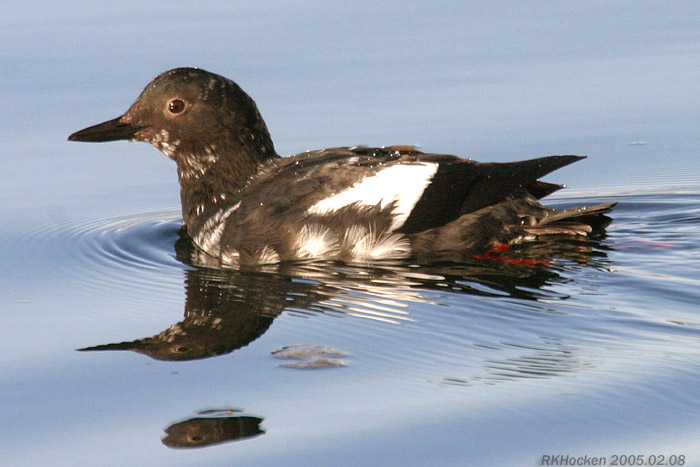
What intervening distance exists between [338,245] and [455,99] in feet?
10.9

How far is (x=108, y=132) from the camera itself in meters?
7.84

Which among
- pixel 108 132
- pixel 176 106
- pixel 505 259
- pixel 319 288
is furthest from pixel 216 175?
pixel 505 259

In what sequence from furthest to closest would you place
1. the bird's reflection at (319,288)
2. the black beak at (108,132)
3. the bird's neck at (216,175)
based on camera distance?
the black beak at (108,132)
the bird's neck at (216,175)
the bird's reflection at (319,288)

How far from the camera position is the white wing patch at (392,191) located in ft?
23.2

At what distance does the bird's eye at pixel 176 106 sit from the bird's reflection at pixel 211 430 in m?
3.48

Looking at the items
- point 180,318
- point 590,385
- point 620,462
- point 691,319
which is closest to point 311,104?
point 180,318

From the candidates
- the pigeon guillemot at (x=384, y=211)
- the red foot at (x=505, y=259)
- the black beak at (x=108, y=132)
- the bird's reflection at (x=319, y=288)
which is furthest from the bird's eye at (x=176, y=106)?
the red foot at (x=505, y=259)

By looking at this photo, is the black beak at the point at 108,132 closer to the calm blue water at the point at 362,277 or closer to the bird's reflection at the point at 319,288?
the calm blue water at the point at 362,277

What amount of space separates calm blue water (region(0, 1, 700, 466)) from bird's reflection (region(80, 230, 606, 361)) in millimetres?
23

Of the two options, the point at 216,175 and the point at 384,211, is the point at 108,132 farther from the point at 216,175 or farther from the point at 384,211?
the point at 384,211

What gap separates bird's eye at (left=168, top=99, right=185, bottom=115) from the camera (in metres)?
7.71

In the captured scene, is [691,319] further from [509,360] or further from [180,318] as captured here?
[180,318]

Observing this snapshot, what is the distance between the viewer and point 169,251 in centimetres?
766

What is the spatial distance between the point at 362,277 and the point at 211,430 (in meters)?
2.38
